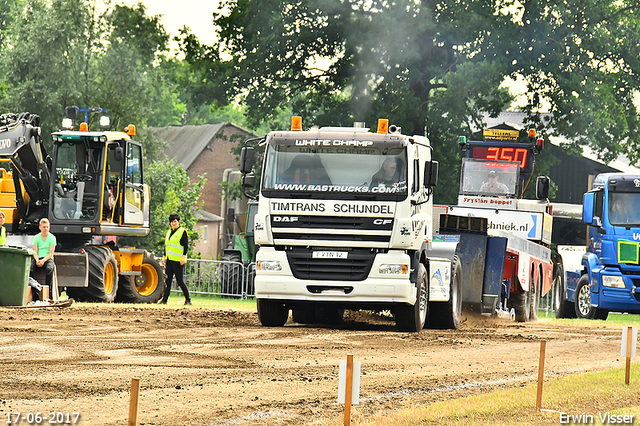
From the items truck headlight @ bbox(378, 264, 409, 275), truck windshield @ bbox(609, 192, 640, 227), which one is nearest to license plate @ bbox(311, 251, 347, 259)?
truck headlight @ bbox(378, 264, 409, 275)

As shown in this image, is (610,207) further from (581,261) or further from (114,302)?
(114,302)

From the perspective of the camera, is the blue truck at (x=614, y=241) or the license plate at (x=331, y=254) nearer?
the license plate at (x=331, y=254)

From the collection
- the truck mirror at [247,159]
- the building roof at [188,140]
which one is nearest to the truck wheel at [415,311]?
the truck mirror at [247,159]

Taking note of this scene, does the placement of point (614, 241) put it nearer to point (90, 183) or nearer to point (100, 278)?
point (100, 278)

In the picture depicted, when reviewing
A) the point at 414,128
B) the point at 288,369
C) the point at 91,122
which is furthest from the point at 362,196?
the point at 91,122

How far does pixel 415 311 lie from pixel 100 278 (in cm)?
876

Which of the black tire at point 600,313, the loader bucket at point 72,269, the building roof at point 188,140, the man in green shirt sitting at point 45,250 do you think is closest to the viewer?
the man in green shirt sitting at point 45,250

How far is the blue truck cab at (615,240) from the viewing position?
2267cm

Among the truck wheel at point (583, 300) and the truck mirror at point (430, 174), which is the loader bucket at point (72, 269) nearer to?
the truck mirror at point (430, 174)

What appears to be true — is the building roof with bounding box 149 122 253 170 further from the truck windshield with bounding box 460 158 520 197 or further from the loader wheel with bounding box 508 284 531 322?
the loader wheel with bounding box 508 284 531 322

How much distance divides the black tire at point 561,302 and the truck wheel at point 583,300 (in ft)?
4.67

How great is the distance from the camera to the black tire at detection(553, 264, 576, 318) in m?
27.3

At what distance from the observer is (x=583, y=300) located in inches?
990

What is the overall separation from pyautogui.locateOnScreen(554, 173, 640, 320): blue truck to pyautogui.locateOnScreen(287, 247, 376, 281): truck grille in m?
9.39
